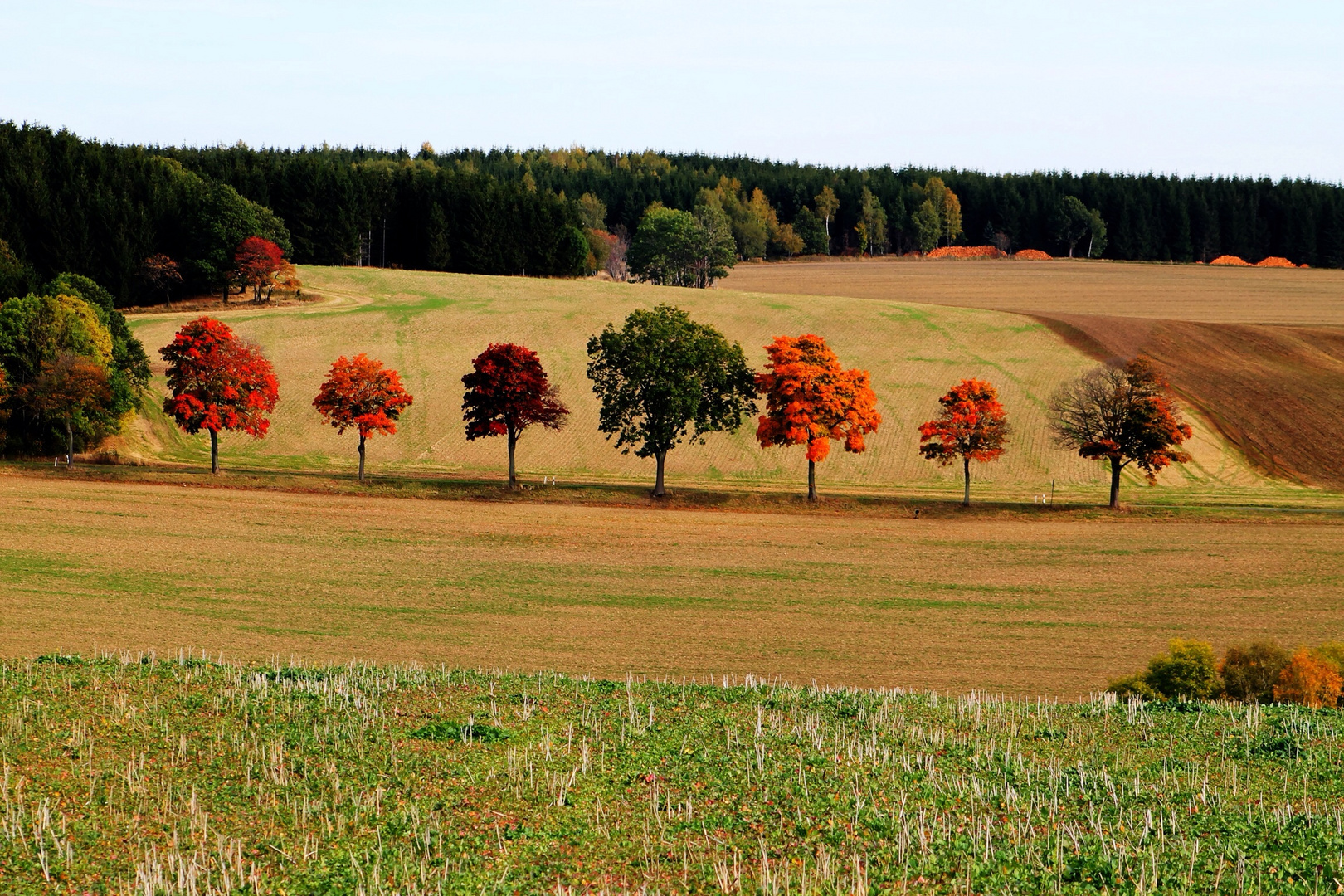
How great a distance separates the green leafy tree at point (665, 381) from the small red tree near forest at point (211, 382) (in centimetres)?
2224

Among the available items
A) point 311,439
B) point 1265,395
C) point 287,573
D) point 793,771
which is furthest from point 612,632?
point 1265,395

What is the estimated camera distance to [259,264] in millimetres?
120875

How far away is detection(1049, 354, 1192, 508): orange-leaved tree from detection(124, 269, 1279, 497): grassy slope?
7.53 metres

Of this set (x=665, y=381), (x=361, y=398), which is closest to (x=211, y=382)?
(x=361, y=398)

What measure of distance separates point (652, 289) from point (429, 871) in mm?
125569

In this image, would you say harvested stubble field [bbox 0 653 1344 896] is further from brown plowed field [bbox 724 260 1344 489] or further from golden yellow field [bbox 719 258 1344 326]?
golden yellow field [bbox 719 258 1344 326]

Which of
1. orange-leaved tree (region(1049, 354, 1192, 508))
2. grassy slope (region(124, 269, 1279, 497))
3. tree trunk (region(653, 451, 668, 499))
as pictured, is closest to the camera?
orange-leaved tree (region(1049, 354, 1192, 508))

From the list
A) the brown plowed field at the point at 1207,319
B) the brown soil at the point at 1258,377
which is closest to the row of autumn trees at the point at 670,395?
the brown soil at the point at 1258,377

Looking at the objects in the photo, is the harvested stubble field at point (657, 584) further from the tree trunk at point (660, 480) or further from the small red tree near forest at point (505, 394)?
the small red tree near forest at point (505, 394)

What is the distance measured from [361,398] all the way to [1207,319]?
97.1m

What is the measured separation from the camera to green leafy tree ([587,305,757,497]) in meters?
73.2

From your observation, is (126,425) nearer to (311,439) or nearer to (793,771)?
(311,439)

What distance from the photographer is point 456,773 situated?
20203 millimetres

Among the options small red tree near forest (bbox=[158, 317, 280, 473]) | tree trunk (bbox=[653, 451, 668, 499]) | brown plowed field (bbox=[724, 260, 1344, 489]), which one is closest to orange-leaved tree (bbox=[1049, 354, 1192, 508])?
brown plowed field (bbox=[724, 260, 1344, 489])
